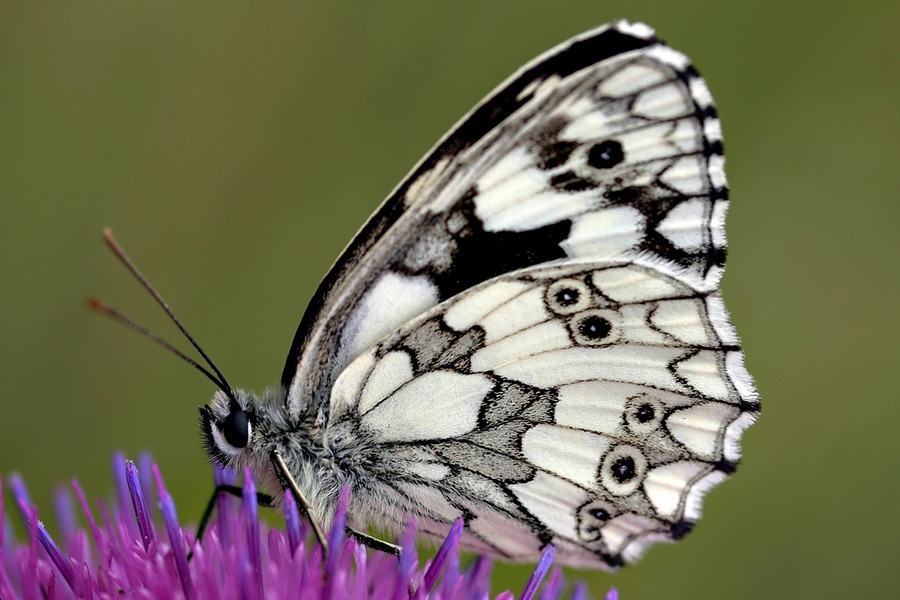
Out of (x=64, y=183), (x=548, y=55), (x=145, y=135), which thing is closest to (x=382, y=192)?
(x=145, y=135)

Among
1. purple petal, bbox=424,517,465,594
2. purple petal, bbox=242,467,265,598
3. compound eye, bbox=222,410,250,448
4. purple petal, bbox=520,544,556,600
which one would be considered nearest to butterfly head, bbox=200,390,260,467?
compound eye, bbox=222,410,250,448

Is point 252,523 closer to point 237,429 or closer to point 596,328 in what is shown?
point 237,429

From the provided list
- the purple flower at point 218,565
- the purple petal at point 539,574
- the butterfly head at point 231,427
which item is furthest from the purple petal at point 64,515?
the purple petal at point 539,574

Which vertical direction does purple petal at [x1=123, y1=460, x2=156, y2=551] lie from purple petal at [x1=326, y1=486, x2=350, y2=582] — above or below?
above

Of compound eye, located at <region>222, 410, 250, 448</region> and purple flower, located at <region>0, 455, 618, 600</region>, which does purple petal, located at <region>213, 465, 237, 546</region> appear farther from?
compound eye, located at <region>222, 410, 250, 448</region>

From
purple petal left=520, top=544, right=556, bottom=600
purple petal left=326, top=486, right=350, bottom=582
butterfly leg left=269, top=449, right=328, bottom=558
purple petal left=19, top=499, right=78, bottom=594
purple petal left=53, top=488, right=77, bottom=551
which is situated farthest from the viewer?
purple petal left=53, top=488, right=77, bottom=551
